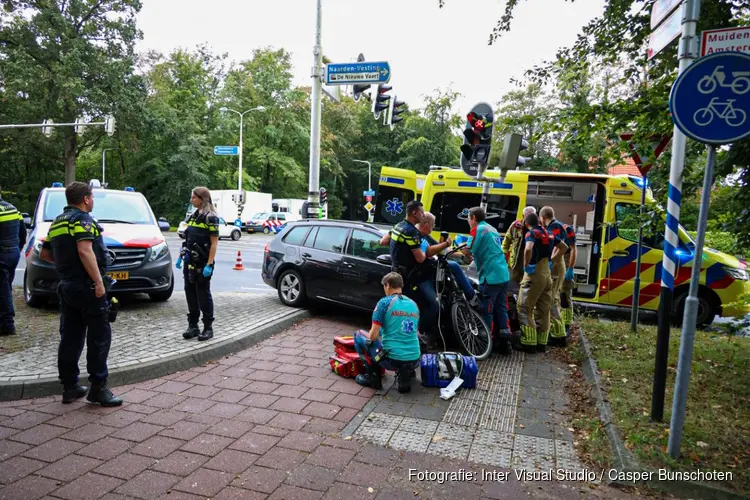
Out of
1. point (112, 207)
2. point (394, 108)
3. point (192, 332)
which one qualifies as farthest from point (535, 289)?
point (394, 108)

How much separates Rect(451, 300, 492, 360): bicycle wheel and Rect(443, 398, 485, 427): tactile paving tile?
1.40 meters

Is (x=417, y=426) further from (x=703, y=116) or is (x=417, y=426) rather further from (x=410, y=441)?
(x=703, y=116)

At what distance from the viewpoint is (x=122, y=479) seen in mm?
3295

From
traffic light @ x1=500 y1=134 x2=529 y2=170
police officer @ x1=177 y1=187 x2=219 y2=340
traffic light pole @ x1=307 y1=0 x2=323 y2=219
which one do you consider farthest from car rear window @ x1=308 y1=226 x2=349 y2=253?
traffic light pole @ x1=307 y1=0 x2=323 y2=219

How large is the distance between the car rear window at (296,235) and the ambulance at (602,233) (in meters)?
3.34

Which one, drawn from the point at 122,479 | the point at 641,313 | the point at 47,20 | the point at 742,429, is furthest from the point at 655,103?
the point at 47,20

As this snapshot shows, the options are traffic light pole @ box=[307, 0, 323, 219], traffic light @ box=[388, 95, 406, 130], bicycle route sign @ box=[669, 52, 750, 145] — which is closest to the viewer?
bicycle route sign @ box=[669, 52, 750, 145]

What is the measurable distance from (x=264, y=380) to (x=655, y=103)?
5.00 m

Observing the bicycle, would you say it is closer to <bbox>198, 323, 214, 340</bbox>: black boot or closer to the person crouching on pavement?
the person crouching on pavement

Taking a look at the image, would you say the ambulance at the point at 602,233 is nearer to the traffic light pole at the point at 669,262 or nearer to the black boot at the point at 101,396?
the traffic light pole at the point at 669,262

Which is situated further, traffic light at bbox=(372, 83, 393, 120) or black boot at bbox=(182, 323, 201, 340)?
traffic light at bbox=(372, 83, 393, 120)

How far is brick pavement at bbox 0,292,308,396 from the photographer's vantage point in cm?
516

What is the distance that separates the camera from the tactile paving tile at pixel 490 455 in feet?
12.3

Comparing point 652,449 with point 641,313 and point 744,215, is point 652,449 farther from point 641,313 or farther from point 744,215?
point 641,313
